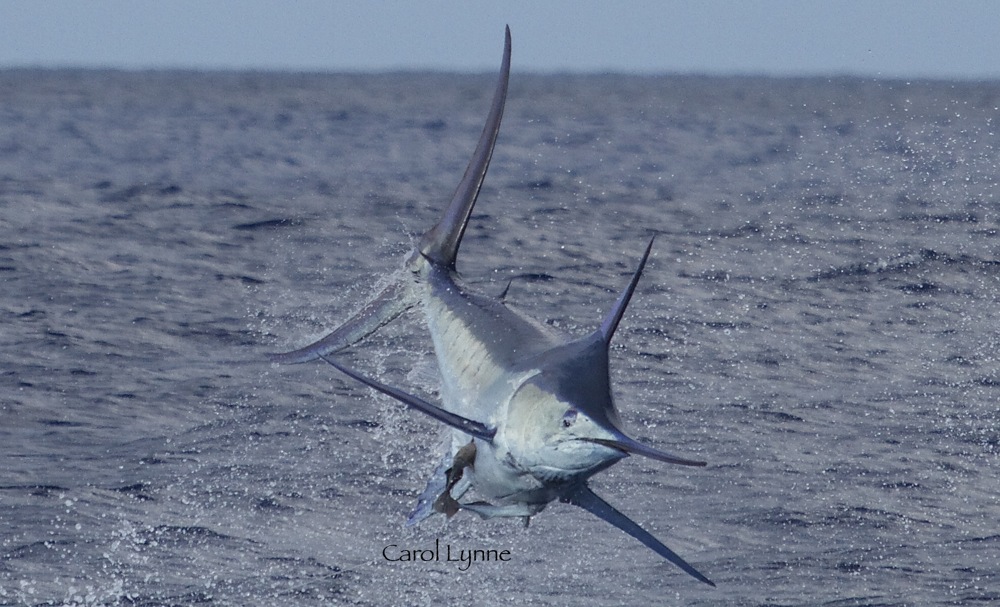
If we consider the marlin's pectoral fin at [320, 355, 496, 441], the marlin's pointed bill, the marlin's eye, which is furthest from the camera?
the marlin's pectoral fin at [320, 355, 496, 441]

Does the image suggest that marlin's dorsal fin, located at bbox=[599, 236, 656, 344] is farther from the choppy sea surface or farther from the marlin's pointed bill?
the choppy sea surface

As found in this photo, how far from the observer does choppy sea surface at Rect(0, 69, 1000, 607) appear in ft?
28.5

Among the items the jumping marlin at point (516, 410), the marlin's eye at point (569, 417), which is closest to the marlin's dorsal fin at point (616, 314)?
the jumping marlin at point (516, 410)

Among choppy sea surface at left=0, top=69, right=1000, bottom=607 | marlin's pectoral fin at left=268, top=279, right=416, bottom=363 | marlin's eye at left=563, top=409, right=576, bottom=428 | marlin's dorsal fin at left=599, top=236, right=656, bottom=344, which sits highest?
marlin's dorsal fin at left=599, top=236, right=656, bottom=344

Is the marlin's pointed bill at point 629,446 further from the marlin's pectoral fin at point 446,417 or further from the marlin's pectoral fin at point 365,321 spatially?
the marlin's pectoral fin at point 365,321

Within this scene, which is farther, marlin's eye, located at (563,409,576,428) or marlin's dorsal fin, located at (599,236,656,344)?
marlin's dorsal fin, located at (599,236,656,344)

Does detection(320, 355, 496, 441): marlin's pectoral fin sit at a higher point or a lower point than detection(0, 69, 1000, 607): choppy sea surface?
higher

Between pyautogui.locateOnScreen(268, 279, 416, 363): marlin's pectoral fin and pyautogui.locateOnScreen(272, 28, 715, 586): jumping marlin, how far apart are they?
1.39 ft

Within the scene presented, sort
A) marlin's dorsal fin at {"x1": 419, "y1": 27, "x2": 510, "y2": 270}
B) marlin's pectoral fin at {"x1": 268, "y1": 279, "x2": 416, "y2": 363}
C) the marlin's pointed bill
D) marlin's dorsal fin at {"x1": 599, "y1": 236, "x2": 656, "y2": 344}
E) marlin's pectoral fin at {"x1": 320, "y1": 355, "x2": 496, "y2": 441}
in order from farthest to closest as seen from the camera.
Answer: marlin's pectoral fin at {"x1": 268, "y1": 279, "x2": 416, "y2": 363} < marlin's dorsal fin at {"x1": 419, "y1": 27, "x2": 510, "y2": 270} < marlin's pectoral fin at {"x1": 320, "y1": 355, "x2": 496, "y2": 441} < marlin's dorsal fin at {"x1": 599, "y1": 236, "x2": 656, "y2": 344} < the marlin's pointed bill

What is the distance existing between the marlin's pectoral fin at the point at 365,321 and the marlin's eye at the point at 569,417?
2.31m

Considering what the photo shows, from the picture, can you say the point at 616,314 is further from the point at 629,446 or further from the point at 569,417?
→ the point at 629,446

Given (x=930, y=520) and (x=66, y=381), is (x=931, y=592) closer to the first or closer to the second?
(x=930, y=520)

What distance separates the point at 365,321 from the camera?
25.4 feet
